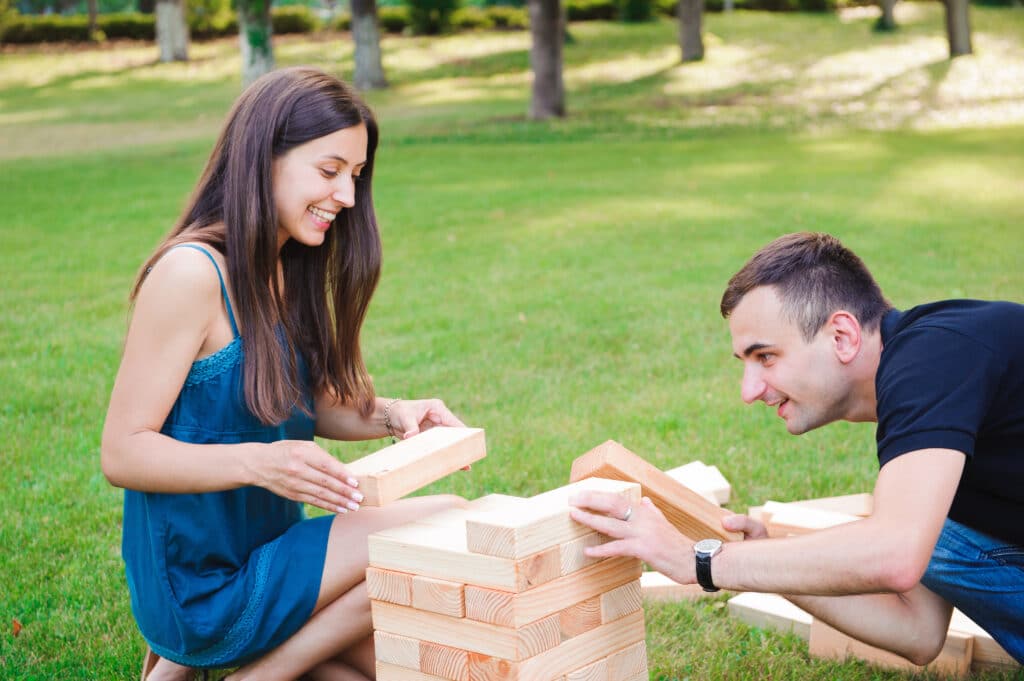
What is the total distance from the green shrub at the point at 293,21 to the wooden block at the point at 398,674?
41.0 meters

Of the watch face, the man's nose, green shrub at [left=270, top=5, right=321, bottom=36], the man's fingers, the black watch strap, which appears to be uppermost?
green shrub at [left=270, top=5, right=321, bottom=36]

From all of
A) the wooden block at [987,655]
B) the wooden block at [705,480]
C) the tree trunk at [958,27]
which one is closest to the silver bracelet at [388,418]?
the wooden block at [705,480]

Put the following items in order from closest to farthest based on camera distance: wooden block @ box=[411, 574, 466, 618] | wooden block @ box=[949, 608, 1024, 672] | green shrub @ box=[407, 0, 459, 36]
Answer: wooden block @ box=[411, 574, 466, 618], wooden block @ box=[949, 608, 1024, 672], green shrub @ box=[407, 0, 459, 36]

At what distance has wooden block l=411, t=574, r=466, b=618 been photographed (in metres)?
2.73

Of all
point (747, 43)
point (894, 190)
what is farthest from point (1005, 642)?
point (747, 43)

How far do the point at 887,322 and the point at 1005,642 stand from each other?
102cm

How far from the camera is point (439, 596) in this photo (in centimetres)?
276

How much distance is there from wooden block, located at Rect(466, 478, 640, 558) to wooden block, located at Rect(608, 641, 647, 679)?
0.38 meters

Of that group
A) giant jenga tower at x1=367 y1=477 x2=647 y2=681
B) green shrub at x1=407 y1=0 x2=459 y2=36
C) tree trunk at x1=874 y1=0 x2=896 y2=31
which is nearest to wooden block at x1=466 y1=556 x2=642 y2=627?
giant jenga tower at x1=367 y1=477 x2=647 y2=681

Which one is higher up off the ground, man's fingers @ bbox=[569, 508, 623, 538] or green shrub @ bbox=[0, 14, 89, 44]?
green shrub @ bbox=[0, 14, 89, 44]

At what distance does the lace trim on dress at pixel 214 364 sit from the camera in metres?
3.15

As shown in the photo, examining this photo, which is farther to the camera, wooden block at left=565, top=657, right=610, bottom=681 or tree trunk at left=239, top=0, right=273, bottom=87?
tree trunk at left=239, top=0, right=273, bottom=87

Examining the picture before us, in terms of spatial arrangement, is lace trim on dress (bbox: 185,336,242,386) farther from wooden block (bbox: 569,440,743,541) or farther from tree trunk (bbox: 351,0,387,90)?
tree trunk (bbox: 351,0,387,90)

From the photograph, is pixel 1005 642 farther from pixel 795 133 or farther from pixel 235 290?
pixel 795 133
